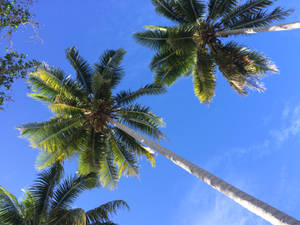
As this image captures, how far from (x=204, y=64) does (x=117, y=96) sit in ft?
16.0

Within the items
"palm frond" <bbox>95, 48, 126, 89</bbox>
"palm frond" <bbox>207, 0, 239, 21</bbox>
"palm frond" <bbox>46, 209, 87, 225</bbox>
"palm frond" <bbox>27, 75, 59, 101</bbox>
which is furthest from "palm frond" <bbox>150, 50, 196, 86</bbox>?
"palm frond" <bbox>46, 209, 87, 225</bbox>

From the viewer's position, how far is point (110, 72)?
44.1ft

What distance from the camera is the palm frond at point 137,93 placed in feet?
42.5

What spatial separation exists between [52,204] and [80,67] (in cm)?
686

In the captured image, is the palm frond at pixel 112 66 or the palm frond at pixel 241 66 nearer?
the palm frond at pixel 241 66

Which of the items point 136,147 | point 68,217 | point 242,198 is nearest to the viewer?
point 242,198

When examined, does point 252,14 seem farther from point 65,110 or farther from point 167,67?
point 65,110

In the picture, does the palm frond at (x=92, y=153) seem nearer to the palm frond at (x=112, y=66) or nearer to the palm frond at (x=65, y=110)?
the palm frond at (x=65, y=110)

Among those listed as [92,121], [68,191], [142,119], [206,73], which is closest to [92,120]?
[92,121]

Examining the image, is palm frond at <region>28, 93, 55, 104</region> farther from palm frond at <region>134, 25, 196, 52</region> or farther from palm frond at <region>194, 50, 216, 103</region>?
palm frond at <region>194, 50, 216, 103</region>

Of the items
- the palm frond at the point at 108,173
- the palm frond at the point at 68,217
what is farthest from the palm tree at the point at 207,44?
the palm frond at the point at 68,217

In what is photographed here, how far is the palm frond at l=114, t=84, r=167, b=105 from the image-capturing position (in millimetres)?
12961

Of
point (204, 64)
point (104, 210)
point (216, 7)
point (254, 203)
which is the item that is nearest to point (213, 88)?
point (204, 64)

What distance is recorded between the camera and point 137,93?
13016mm
